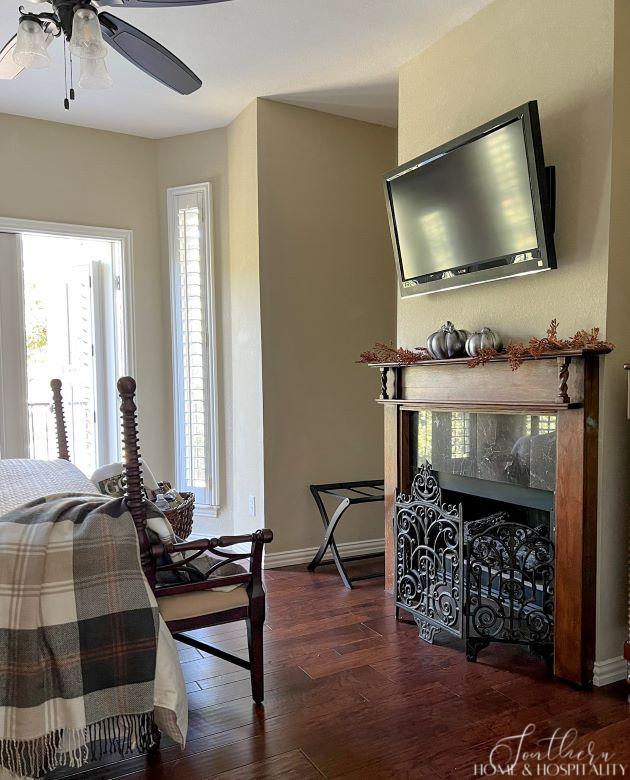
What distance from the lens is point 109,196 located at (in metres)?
4.49

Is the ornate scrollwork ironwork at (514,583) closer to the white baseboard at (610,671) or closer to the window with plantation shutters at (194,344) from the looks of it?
the white baseboard at (610,671)

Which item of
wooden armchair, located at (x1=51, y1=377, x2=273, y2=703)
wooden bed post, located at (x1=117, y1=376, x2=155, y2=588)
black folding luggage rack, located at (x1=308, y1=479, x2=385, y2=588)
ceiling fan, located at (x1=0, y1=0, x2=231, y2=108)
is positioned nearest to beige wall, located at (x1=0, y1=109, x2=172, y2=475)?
black folding luggage rack, located at (x1=308, y1=479, x2=385, y2=588)

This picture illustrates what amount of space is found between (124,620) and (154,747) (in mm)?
529

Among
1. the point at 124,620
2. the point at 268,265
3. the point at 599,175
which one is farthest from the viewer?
the point at 268,265

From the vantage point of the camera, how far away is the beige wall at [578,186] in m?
2.35

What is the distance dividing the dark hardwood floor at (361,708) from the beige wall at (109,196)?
214 cm

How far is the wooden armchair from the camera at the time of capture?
6.56ft

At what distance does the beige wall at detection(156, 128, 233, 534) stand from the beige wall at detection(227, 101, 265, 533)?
0.08 metres

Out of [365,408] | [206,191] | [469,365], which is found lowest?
[365,408]

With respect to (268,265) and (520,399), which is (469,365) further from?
(268,265)

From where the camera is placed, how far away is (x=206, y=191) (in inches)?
177

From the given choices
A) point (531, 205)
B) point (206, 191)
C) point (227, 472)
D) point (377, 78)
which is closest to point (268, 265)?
point (206, 191)

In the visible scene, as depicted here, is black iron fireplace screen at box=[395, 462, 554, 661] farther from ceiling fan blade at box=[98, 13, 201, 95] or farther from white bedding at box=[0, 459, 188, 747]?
ceiling fan blade at box=[98, 13, 201, 95]

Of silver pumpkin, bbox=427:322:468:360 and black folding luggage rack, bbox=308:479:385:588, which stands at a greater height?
silver pumpkin, bbox=427:322:468:360
